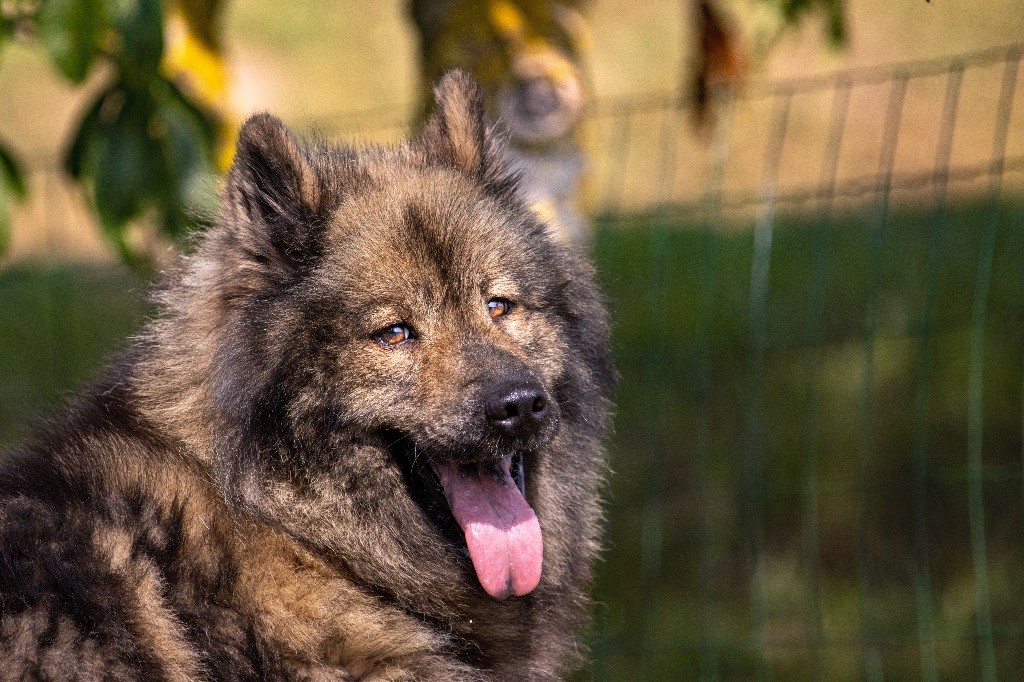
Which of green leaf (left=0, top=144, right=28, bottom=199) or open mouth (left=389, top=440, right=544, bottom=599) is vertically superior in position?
green leaf (left=0, top=144, right=28, bottom=199)

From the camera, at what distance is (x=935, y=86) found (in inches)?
477

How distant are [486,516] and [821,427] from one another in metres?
4.18

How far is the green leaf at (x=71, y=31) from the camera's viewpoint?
3307 mm

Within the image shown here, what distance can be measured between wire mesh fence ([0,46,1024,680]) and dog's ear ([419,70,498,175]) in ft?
5.45

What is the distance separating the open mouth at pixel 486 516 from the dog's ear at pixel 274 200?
2.52 ft

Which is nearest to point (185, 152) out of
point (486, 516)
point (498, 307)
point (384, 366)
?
point (384, 366)

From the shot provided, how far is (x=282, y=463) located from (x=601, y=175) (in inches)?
330

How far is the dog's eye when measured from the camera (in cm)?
380

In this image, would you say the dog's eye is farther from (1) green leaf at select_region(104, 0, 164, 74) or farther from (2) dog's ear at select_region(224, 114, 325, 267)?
(1) green leaf at select_region(104, 0, 164, 74)

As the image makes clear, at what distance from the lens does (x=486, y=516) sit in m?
3.71

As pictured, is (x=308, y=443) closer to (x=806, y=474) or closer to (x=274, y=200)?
(x=274, y=200)

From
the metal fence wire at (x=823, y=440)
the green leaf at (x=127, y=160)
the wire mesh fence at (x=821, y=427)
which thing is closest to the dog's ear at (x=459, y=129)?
the green leaf at (x=127, y=160)

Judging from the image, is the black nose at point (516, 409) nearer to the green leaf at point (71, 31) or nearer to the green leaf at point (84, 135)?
the green leaf at point (71, 31)

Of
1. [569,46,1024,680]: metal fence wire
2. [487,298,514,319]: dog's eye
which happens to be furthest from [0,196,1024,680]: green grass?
[487,298,514,319]: dog's eye
